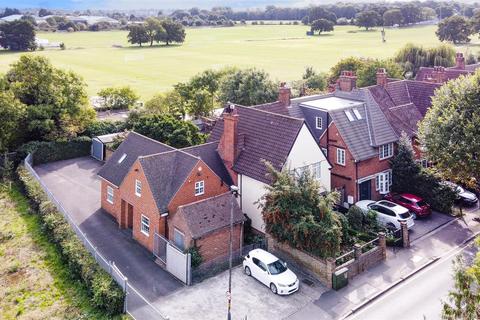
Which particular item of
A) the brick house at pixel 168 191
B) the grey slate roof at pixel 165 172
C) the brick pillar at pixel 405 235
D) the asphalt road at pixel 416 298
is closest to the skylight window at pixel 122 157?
the brick house at pixel 168 191

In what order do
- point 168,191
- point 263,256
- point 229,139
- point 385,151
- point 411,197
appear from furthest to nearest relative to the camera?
1. point 385,151
2. point 411,197
3. point 229,139
4. point 168,191
5. point 263,256

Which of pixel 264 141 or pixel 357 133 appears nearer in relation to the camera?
pixel 264 141

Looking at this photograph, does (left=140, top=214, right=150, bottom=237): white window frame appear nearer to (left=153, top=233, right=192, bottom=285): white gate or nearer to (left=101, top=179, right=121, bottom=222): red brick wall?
(left=153, top=233, right=192, bottom=285): white gate

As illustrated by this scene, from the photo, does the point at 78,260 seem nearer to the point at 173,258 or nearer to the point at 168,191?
the point at 173,258

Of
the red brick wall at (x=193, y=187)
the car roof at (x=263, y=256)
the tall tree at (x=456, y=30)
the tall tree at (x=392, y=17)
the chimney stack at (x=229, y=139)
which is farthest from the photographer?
the tall tree at (x=392, y=17)

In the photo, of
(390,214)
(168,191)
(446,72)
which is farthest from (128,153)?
(446,72)

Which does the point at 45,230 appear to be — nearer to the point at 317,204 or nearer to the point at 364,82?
the point at 317,204

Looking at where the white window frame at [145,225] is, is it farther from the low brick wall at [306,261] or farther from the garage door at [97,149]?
the garage door at [97,149]

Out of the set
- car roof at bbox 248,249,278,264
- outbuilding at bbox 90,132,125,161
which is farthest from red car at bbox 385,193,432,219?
outbuilding at bbox 90,132,125,161
